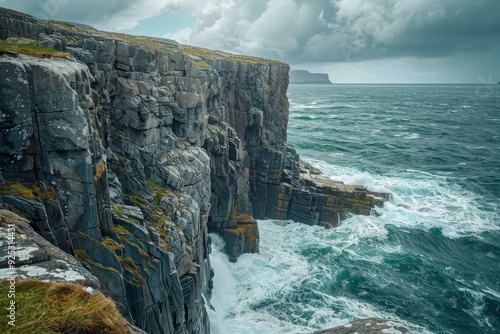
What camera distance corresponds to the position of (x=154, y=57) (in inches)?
1156

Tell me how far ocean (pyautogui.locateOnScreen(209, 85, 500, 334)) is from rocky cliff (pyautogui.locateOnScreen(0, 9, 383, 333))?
4.40 meters

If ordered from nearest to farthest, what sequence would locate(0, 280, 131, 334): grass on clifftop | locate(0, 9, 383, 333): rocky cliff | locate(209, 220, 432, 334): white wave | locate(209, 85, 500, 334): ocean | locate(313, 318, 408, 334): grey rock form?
locate(0, 280, 131, 334): grass on clifftop → locate(0, 9, 383, 333): rocky cliff → locate(313, 318, 408, 334): grey rock → locate(209, 220, 432, 334): white wave → locate(209, 85, 500, 334): ocean

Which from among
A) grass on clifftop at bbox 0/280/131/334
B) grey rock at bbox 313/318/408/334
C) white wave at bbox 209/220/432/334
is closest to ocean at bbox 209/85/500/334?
white wave at bbox 209/220/432/334

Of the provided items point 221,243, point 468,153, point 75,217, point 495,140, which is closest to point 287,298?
point 221,243

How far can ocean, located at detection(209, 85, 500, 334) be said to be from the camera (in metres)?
32.8

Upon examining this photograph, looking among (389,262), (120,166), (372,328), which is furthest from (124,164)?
(389,262)

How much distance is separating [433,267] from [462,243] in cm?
863

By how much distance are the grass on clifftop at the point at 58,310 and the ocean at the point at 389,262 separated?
79.7ft

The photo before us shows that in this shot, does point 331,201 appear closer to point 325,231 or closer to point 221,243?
point 325,231

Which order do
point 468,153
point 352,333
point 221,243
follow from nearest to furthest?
point 352,333 < point 221,243 < point 468,153

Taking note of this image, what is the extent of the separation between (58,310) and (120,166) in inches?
674

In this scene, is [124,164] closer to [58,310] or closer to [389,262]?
[58,310]

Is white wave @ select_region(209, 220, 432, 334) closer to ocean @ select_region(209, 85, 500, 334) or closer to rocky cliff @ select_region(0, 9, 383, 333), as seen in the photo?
ocean @ select_region(209, 85, 500, 334)

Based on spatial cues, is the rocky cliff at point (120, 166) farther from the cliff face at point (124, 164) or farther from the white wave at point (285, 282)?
the white wave at point (285, 282)
